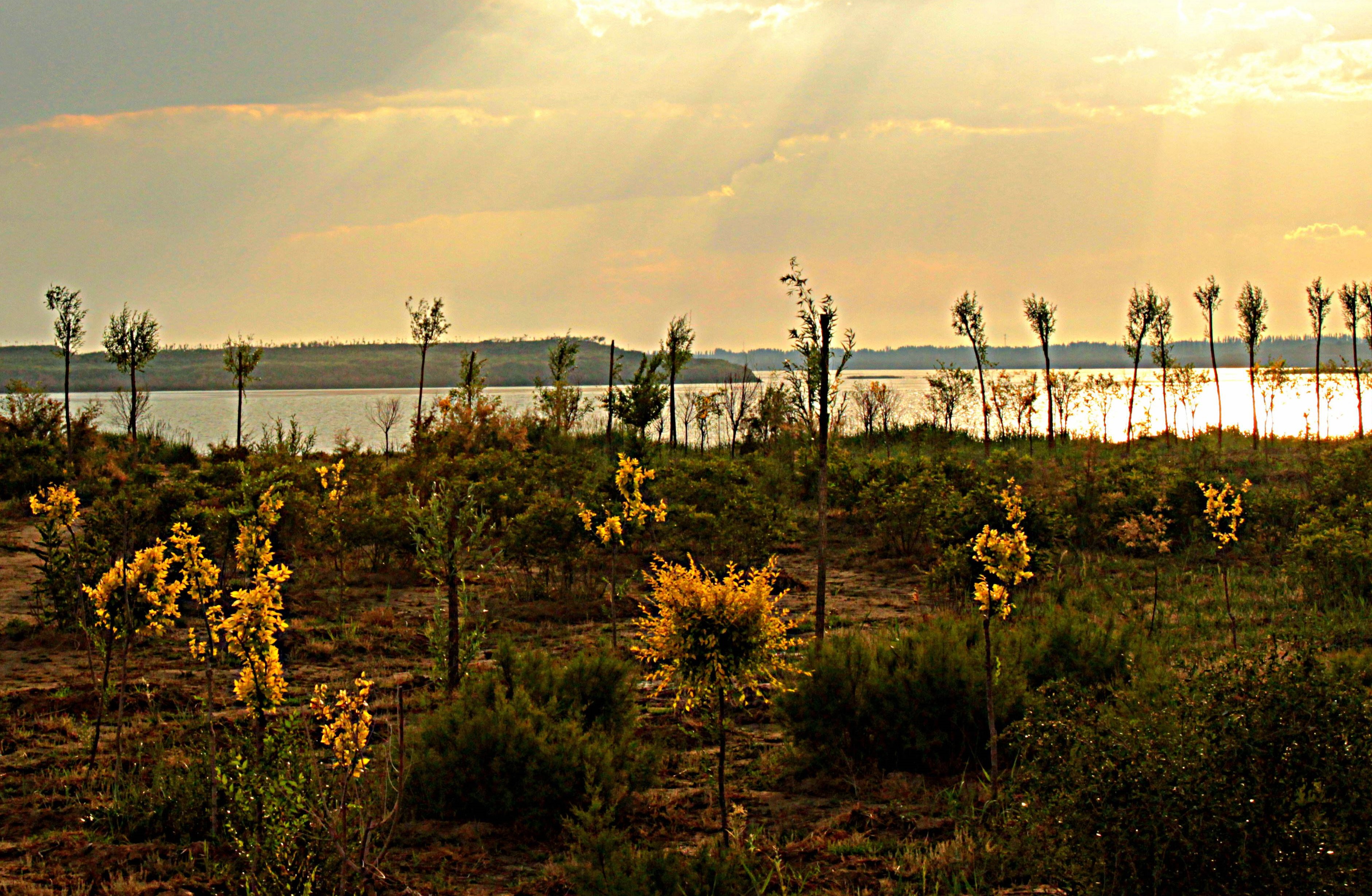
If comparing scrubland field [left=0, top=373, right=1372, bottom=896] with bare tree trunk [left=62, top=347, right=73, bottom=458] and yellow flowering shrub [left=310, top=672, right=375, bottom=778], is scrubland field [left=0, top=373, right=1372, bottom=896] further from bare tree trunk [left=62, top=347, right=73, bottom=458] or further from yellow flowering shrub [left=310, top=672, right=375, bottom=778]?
bare tree trunk [left=62, top=347, right=73, bottom=458]

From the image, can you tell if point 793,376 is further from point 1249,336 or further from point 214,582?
point 1249,336

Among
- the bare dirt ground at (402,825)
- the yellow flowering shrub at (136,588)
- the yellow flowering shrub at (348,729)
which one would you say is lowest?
the bare dirt ground at (402,825)

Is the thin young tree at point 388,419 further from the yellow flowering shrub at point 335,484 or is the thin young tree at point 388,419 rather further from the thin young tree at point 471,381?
the yellow flowering shrub at point 335,484

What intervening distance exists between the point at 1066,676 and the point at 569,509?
6.89m

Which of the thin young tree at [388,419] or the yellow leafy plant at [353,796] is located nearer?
the yellow leafy plant at [353,796]

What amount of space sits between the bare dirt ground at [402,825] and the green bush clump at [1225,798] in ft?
3.93

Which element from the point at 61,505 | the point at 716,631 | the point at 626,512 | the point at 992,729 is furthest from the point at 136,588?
the point at 992,729

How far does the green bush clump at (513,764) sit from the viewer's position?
19.1ft

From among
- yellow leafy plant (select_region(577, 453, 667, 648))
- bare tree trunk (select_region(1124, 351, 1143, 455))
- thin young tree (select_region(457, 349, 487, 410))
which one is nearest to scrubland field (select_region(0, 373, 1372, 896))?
yellow leafy plant (select_region(577, 453, 667, 648))

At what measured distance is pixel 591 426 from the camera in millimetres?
41281

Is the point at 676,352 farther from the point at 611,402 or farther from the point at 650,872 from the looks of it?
the point at 650,872

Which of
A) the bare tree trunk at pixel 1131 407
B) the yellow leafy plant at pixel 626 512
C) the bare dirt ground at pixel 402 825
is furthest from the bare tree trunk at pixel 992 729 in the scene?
the bare tree trunk at pixel 1131 407

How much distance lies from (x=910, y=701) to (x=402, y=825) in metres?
3.39

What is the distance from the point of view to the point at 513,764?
5.87m
